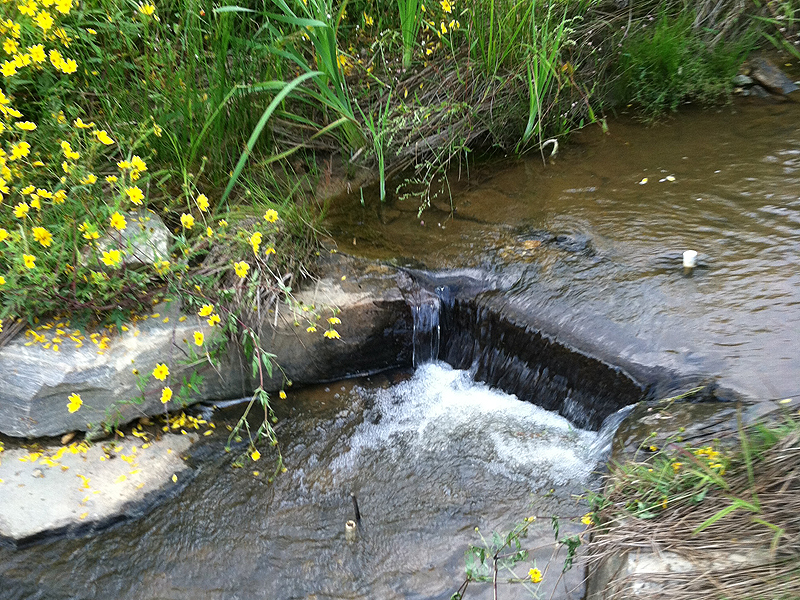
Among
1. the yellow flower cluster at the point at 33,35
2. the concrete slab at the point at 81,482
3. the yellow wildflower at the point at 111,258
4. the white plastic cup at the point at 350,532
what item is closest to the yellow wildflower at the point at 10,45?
the yellow flower cluster at the point at 33,35

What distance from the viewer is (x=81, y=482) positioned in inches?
93.3

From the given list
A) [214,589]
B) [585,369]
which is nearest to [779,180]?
[585,369]

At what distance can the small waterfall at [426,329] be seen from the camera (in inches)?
115

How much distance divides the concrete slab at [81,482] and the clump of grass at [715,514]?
166 cm

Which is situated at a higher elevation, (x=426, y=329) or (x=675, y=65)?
(x=675, y=65)

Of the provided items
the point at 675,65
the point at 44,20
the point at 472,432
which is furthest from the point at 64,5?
the point at 675,65

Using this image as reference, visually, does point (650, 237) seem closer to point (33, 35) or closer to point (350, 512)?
point (350, 512)

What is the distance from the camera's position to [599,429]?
254 centimetres

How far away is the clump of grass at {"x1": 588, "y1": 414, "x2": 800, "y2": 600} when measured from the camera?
1.53 metres

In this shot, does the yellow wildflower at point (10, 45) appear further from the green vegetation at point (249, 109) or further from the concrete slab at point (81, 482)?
the concrete slab at point (81, 482)

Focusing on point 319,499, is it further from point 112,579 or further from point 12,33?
point 12,33

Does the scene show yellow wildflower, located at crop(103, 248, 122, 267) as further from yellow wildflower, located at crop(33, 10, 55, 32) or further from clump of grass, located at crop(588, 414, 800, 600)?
clump of grass, located at crop(588, 414, 800, 600)

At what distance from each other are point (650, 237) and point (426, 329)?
1146 millimetres

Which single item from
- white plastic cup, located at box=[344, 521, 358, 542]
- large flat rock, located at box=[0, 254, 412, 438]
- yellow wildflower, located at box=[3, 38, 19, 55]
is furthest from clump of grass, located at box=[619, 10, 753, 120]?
yellow wildflower, located at box=[3, 38, 19, 55]
